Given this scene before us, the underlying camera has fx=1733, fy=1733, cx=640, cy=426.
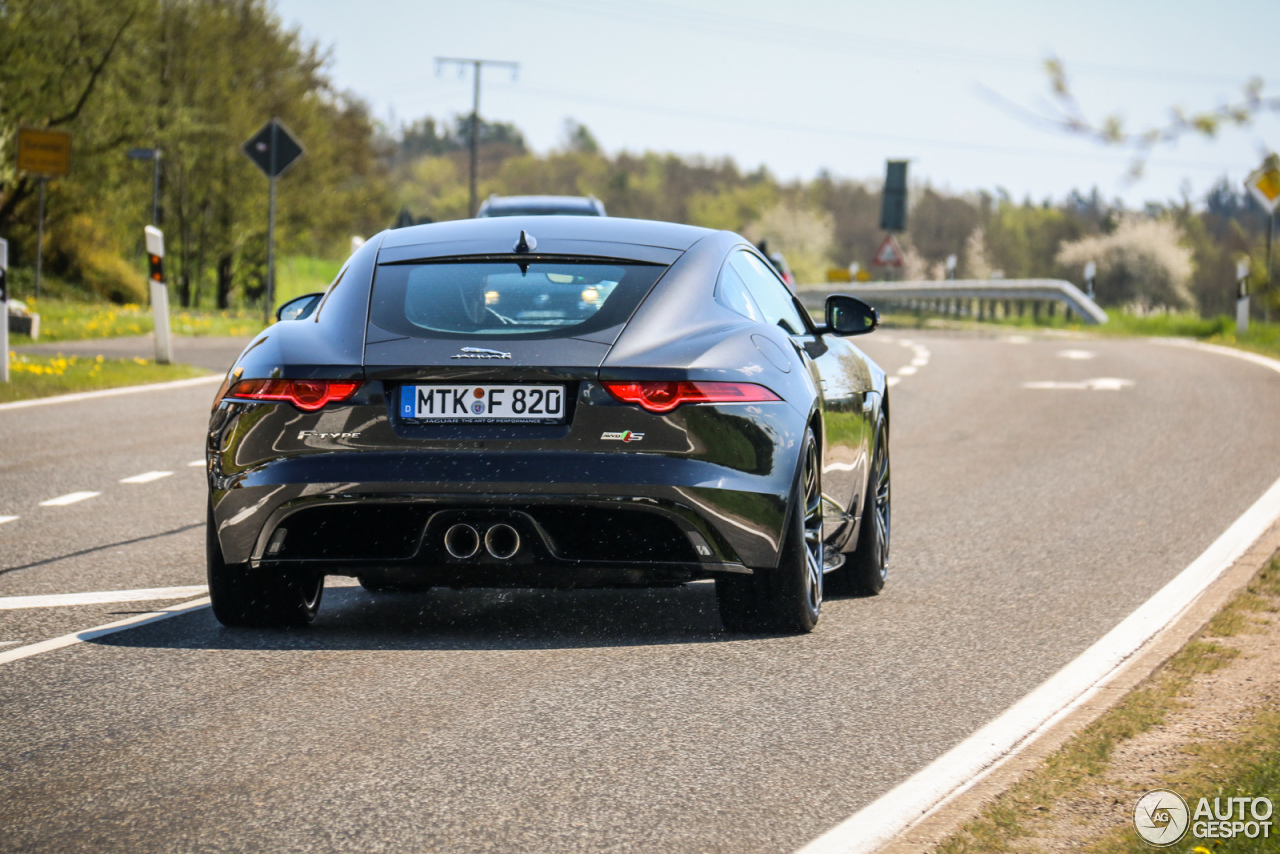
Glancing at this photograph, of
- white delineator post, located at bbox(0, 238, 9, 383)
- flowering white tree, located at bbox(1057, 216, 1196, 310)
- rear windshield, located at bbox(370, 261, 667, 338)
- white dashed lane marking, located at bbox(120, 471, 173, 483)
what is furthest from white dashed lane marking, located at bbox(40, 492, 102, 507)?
flowering white tree, located at bbox(1057, 216, 1196, 310)

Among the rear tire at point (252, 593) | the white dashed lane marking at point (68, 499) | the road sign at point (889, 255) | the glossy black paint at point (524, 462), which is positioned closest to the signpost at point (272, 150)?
the white dashed lane marking at point (68, 499)

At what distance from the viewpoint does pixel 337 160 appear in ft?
157

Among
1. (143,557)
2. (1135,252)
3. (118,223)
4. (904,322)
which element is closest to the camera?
(143,557)

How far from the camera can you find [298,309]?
6.77 m

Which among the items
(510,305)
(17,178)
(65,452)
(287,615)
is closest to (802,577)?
(510,305)

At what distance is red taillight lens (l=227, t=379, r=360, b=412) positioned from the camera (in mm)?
5496

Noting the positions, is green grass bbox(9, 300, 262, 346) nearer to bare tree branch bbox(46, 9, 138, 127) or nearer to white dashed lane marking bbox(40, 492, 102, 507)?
bare tree branch bbox(46, 9, 138, 127)

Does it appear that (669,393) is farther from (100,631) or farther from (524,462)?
(100,631)

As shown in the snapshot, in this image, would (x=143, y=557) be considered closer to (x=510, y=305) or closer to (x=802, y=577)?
(x=510, y=305)

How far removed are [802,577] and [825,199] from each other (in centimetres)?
16523

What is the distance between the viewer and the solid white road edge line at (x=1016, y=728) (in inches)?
150

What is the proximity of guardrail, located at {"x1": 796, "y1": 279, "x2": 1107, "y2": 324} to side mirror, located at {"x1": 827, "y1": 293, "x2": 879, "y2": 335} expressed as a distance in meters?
28.8

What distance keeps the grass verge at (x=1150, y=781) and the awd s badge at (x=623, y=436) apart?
1624 millimetres

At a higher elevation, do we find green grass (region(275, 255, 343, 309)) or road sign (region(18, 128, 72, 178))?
road sign (region(18, 128, 72, 178))
